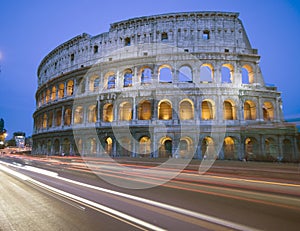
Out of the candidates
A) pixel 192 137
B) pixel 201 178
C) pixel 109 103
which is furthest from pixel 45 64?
pixel 201 178

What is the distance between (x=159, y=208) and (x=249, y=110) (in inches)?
866

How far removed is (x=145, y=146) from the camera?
21.6m

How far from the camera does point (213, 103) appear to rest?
21.3m

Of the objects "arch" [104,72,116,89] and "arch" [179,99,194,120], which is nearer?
"arch" [179,99,194,120]

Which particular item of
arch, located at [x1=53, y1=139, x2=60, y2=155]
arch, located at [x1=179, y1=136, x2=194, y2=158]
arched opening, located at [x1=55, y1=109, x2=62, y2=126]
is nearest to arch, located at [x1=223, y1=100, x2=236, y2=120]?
arch, located at [x1=179, y1=136, x2=194, y2=158]

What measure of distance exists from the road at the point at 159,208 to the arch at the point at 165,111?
16775 millimetres

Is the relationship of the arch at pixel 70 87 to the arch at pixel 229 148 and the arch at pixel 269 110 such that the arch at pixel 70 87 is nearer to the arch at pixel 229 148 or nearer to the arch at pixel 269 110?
the arch at pixel 229 148

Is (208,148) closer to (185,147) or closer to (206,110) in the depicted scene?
(185,147)

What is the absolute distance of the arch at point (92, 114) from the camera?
2525 centimetres

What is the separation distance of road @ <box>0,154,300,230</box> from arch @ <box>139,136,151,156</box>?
1460 cm

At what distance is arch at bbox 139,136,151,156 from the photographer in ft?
69.3

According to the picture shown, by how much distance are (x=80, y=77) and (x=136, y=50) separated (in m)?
8.61

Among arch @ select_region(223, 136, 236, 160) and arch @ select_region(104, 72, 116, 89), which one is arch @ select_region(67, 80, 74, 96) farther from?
arch @ select_region(223, 136, 236, 160)

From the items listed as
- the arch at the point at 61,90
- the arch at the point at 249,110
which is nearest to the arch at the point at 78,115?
the arch at the point at 61,90
